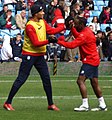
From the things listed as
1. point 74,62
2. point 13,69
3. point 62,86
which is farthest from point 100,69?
point 62,86

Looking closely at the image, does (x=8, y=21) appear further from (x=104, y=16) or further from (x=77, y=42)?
(x=77, y=42)

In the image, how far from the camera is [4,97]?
1783 cm

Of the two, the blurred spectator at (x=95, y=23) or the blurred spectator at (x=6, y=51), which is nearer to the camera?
the blurred spectator at (x=6, y=51)

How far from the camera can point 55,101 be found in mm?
16812

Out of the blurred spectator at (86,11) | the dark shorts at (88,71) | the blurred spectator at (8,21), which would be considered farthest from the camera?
the blurred spectator at (86,11)

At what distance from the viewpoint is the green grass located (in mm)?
13438

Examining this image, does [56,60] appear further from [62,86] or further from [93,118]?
[93,118]

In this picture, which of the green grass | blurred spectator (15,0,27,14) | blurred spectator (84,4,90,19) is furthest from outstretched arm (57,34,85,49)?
blurred spectator (84,4,90,19)

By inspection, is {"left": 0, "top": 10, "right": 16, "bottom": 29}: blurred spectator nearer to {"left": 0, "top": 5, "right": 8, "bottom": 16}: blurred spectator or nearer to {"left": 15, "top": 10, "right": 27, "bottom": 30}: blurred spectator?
{"left": 15, "top": 10, "right": 27, "bottom": 30}: blurred spectator

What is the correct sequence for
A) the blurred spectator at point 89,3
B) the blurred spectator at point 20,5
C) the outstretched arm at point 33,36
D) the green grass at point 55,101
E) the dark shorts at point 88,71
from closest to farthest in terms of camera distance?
the green grass at point 55,101
the outstretched arm at point 33,36
the dark shorts at point 88,71
the blurred spectator at point 20,5
the blurred spectator at point 89,3

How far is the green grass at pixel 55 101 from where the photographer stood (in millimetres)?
13438

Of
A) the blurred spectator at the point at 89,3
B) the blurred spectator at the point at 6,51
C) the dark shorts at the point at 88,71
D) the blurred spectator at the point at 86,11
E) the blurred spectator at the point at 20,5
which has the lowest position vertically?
the blurred spectator at the point at 6,51

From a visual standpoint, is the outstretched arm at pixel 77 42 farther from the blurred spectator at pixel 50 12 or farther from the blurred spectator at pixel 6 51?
the blurred spectator at pixel 50 12

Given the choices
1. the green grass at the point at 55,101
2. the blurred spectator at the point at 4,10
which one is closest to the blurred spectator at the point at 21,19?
the blurred spectator at the point at 4,10
